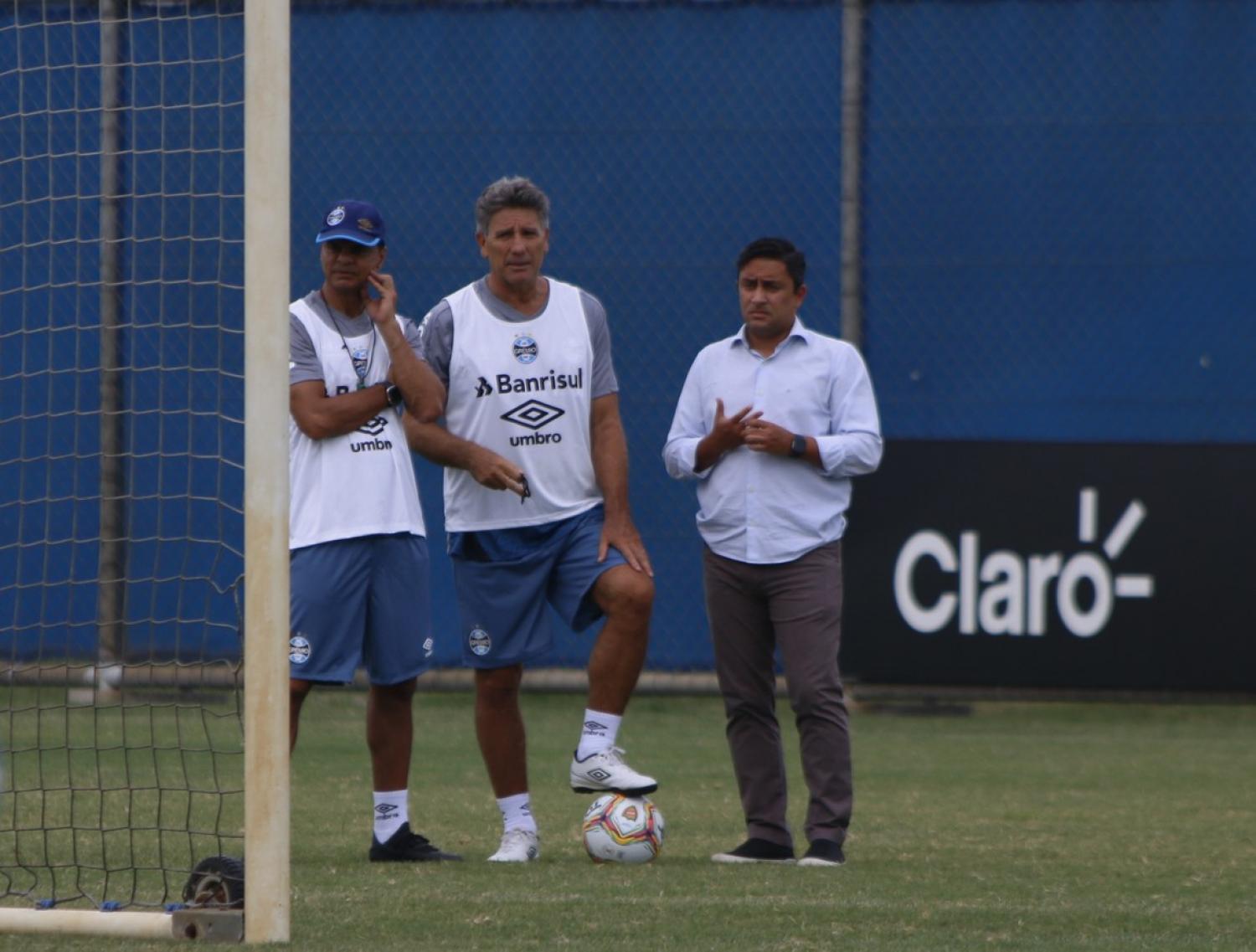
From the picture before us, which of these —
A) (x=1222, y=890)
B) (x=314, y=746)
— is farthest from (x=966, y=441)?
(x=1222, y=890)

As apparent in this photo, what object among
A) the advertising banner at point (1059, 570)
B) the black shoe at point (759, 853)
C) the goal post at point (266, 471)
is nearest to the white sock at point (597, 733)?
the black shoe at point (759, 853)

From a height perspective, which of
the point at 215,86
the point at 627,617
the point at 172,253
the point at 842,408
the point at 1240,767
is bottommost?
the point at 1240,767

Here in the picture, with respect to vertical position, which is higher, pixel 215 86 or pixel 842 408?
pixel 215 86

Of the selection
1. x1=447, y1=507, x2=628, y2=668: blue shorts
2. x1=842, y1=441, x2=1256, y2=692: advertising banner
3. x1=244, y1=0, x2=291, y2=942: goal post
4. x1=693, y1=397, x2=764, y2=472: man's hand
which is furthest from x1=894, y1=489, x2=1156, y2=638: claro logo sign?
x1=244, y1=0, x2=291, y2=942: goal post

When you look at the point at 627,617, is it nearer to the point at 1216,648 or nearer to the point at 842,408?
the point at 842,408

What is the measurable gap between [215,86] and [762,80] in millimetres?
2991

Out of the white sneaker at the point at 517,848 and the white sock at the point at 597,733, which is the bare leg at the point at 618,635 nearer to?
the white sock at the point at 597,733

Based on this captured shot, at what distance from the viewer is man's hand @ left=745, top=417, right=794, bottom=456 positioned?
6.41 m

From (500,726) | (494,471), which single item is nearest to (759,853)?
(500,726)

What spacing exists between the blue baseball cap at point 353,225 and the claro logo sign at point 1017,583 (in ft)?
16.6

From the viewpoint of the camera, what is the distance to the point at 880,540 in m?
10.8

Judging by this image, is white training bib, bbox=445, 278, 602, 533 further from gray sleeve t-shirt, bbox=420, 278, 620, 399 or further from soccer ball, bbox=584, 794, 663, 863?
soccer ball, bbox=584, 794, 663, 863

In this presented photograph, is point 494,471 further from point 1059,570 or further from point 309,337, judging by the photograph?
point 1059,570

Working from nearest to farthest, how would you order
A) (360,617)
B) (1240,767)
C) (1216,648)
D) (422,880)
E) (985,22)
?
(422,880) → (360,617) → (1240,767) → (1216,648) → (985,22)
